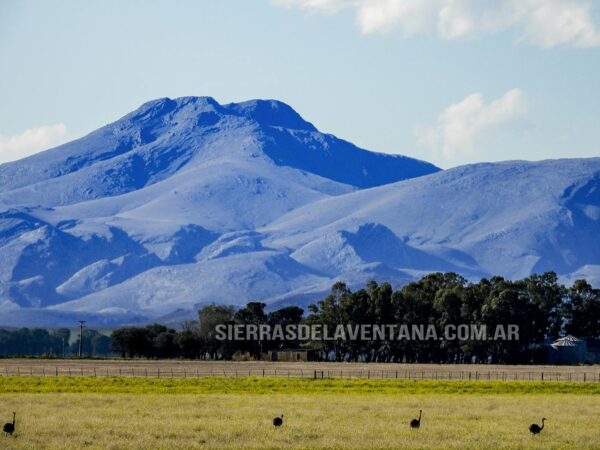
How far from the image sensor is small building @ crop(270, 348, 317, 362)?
187m

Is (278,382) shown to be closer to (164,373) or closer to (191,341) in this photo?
(164,373)

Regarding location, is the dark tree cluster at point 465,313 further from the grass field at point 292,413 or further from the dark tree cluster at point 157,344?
the grass field at point 292,413

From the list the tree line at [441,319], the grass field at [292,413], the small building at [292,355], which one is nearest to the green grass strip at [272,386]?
the grass field at [292,413]

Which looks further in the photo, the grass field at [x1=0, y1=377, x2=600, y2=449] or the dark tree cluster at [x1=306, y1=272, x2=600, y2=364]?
the dark tree cluster at [x1=306, y1=272, x2=600, y2=364]

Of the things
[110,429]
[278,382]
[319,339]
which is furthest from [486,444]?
[319,339]

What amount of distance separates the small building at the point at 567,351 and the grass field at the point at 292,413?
82605mm

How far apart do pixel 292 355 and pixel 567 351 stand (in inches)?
1662

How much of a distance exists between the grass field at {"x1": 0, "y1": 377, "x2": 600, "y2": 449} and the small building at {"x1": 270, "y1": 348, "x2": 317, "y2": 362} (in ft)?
288

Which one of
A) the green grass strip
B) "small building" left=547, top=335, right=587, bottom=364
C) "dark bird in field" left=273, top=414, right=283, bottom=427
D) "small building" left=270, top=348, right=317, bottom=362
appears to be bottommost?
"dark bird in field" left=273, top=414, right=283, bottom=427

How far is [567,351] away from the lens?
182 metres

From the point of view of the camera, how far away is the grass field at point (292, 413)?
53.2m

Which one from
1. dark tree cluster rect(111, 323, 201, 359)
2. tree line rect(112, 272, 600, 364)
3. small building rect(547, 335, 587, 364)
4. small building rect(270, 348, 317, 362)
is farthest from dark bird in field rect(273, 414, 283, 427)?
dark tree cluster rect(111, 323, 201, 359)

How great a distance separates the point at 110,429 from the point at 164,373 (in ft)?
208

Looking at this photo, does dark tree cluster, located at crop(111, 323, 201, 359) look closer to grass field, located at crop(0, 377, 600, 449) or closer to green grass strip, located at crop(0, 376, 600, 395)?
green grass strip, located at crop(0, 376, 600, 395)
